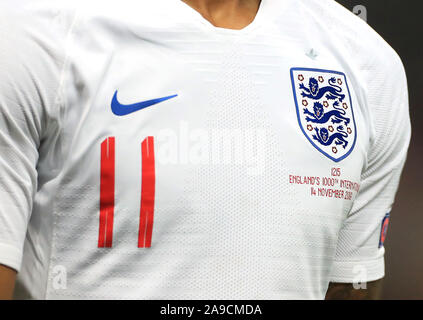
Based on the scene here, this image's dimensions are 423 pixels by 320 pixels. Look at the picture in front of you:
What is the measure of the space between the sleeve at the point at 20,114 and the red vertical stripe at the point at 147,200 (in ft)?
0.44

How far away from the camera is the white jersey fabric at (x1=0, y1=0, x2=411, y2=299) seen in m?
0.96

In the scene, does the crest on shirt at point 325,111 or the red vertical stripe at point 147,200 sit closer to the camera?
the red vertical stripe at point 147,200

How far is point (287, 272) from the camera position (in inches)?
40.8

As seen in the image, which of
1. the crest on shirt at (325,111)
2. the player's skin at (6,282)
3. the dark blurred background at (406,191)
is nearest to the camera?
the player's skin at (6,282)

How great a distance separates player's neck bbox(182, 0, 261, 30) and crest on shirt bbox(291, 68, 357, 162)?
0.10m

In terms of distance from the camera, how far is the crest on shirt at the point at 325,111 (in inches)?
42.8

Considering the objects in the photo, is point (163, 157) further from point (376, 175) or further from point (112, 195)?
point (376, 175)

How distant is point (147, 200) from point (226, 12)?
1.01 feet

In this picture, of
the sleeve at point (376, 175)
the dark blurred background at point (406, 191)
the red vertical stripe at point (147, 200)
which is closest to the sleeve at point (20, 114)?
the red vertical stripe at point (147, 200)

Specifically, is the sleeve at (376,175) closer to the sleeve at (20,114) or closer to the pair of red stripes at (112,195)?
the pair of red stripes at (112,195)

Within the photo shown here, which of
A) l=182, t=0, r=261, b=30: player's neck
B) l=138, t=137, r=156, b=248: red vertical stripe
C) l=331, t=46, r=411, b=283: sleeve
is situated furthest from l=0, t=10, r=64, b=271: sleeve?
l=331, t=46, r=411, b=283: sleeve

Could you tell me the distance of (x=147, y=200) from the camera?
98cm

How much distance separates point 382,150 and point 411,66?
146 cm
